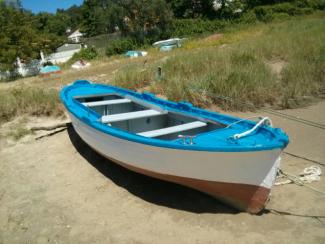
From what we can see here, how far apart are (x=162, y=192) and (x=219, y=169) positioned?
4.63 ft

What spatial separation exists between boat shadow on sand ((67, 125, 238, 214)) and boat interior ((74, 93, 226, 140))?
76 centimetres

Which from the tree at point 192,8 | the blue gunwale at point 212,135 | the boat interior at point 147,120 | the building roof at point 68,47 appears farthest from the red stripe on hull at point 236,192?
the tree at point 192,8

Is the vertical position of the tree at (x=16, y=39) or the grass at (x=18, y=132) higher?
the tree at (x=16, y=39)

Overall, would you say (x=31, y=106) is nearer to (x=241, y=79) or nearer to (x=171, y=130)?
(x=171, y=130)

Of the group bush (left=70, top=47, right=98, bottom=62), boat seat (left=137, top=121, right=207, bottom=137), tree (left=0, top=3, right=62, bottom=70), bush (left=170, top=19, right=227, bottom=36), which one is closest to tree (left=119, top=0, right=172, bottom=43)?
bush (left=170, top=19, right=227, bottom=36)

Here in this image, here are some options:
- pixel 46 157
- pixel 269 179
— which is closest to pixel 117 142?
pixel 269 179

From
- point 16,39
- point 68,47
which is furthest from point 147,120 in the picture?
point 68,47

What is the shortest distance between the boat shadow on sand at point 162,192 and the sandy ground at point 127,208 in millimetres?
14

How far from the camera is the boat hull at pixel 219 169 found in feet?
11.6

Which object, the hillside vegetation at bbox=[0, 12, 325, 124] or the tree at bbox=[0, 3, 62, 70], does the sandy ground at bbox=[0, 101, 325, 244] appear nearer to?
the hillside vegetation at bbox=[0, 12, 325, 124]

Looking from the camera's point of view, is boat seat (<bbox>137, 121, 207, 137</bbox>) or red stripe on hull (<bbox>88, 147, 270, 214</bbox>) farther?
boat seat (<bbox>137, 121, 207, 137</bbox>)

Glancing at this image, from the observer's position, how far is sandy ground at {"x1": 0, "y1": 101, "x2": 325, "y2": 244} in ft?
12.5

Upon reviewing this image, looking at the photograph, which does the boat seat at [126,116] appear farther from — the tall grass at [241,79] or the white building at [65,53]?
the white building at [65,53]

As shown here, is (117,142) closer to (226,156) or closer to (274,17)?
(226,156)
